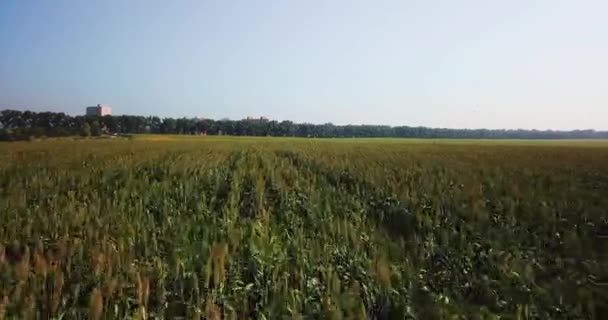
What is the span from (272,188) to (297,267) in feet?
22.5

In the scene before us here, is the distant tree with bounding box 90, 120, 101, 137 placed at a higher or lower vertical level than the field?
lower

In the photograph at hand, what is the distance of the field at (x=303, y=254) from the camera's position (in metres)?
4.52

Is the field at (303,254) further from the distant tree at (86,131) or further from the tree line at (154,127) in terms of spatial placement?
the distant tree at (86,131)

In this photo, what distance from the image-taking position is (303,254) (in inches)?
233

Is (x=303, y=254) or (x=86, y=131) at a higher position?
(x=303, y=254)

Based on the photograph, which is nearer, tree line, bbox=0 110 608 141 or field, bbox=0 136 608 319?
field, bbox=0 136 608 319

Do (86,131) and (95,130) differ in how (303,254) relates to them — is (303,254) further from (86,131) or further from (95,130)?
(95,130)

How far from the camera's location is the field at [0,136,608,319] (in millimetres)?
4520

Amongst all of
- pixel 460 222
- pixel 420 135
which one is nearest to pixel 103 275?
pixel 460 222

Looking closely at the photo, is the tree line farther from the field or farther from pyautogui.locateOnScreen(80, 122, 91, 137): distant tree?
the field

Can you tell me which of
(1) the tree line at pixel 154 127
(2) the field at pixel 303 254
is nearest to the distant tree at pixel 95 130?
(1) the tree line at pixel 154 127

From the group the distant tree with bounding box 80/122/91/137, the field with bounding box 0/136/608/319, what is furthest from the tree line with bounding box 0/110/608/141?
the field with bounding box 0/136/608/319

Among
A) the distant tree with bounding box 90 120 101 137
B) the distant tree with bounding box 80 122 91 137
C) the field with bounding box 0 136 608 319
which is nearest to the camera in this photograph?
the field with bounding box 0 136 608 319

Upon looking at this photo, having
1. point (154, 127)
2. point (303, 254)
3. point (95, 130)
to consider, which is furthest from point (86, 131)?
point (303, 254)
